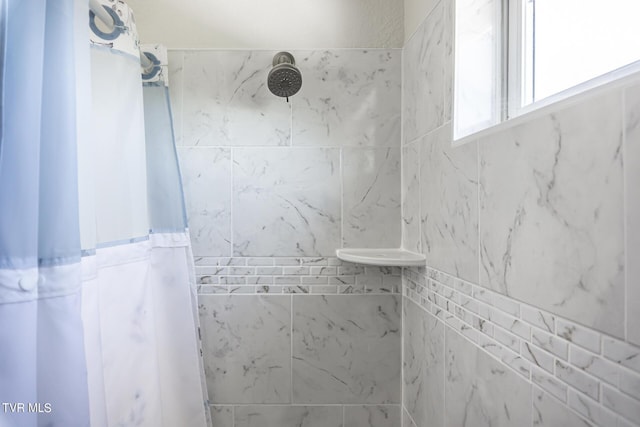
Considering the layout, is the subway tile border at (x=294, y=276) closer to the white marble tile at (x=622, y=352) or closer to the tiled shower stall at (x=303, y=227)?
the tiled shower stall at (x=303, y=227)

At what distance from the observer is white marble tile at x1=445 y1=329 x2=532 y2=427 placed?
0.68 m

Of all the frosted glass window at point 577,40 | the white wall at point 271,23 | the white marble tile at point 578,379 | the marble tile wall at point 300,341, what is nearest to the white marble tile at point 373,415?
the marble tile wall at point 300,341

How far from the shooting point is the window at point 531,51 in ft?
1.93

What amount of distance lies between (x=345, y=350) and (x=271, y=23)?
139 centimetres

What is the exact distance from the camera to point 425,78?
3.81ft

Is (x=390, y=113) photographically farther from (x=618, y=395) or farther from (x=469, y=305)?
(x=618, y=395)

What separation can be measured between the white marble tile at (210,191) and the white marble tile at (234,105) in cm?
6

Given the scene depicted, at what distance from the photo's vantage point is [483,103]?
0.92 metres

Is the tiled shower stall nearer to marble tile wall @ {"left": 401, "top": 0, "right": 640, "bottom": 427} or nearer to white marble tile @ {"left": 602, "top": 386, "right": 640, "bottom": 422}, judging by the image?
marble tile wall @ {"left": 401, "top": 0, "right": 640, "bottom": 427}

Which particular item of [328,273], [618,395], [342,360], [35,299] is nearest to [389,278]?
[328,273]

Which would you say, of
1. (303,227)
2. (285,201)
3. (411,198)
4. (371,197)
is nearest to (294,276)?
(303,227)

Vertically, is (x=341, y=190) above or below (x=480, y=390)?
above

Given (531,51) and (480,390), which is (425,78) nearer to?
(531,51)

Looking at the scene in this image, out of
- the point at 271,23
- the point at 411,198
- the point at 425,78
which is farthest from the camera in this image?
the point at 271,23
